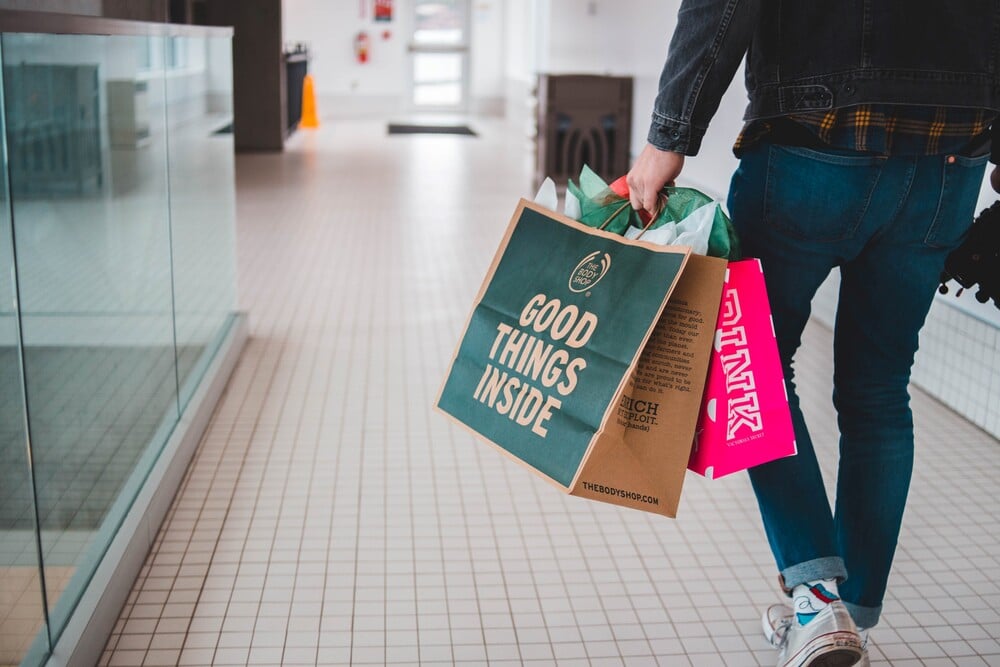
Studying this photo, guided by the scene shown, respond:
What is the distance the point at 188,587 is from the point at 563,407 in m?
0.91

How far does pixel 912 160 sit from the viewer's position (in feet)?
4.16

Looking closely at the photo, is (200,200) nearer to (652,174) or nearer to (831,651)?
(652,174)

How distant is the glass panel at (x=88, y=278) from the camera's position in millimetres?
1453

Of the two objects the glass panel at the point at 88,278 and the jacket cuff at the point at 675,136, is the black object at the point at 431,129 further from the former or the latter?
the jacket cuff at the point at 675,136

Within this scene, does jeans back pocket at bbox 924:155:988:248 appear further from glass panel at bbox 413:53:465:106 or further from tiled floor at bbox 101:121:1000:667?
glass panel at bbox 413:53:465:106

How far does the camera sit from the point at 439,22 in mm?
14859

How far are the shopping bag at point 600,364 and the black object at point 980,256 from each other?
451 mm

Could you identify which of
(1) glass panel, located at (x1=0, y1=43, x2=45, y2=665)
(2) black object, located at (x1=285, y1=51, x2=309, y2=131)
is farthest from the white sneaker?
(2) black object, located at (x1=285, y1=51, x2=309, y2=131)

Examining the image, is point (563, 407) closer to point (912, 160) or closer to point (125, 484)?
point (912, 160)

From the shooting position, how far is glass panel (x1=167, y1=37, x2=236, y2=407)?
246 cm

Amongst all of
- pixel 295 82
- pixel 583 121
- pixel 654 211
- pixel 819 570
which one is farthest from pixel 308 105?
pixel 819 570

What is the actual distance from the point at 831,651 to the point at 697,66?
0.78 metres

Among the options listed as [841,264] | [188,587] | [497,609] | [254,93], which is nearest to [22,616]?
[188,587]

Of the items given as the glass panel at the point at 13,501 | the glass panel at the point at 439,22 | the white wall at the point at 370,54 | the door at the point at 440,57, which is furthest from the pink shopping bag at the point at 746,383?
the glass panel at the point at 439,22
